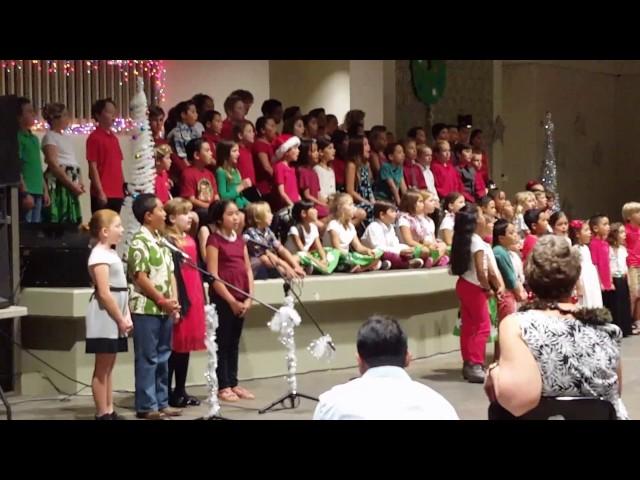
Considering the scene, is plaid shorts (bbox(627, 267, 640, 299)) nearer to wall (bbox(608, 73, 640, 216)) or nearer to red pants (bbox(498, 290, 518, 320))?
red pants (bbox(498, 290, 518, 320))

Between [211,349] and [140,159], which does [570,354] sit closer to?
[211,349]

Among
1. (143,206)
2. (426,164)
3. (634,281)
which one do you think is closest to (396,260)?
(426,164)

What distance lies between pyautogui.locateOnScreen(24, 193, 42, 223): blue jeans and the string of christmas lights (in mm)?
1542

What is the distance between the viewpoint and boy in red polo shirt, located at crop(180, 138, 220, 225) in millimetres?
9617

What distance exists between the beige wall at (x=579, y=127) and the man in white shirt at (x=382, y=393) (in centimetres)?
1437

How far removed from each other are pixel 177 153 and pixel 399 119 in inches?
228

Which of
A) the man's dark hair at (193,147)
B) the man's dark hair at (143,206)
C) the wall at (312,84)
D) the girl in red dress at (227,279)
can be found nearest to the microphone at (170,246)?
the man's dark hair at (143,206)

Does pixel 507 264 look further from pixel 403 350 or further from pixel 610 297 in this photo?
pixel 403 350

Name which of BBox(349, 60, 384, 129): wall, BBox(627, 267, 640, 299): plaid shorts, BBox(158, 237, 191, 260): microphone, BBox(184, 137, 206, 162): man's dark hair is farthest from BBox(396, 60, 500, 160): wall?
BBox(158, 237, 191, 260): microphone

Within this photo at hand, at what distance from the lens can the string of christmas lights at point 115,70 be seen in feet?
36.7

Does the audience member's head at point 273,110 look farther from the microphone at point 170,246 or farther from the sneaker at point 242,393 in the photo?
the microphone at point 170,246

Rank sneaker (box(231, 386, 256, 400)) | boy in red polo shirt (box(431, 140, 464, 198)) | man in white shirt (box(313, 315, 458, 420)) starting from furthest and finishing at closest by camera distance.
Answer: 1. boy in red polo shirt (box(431, 140, 464, 198))
2. sneaker (box(231, 386, 256, 400))
3. man in white shirt (box(313, 315, 458, 420))

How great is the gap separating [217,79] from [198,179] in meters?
3.73
